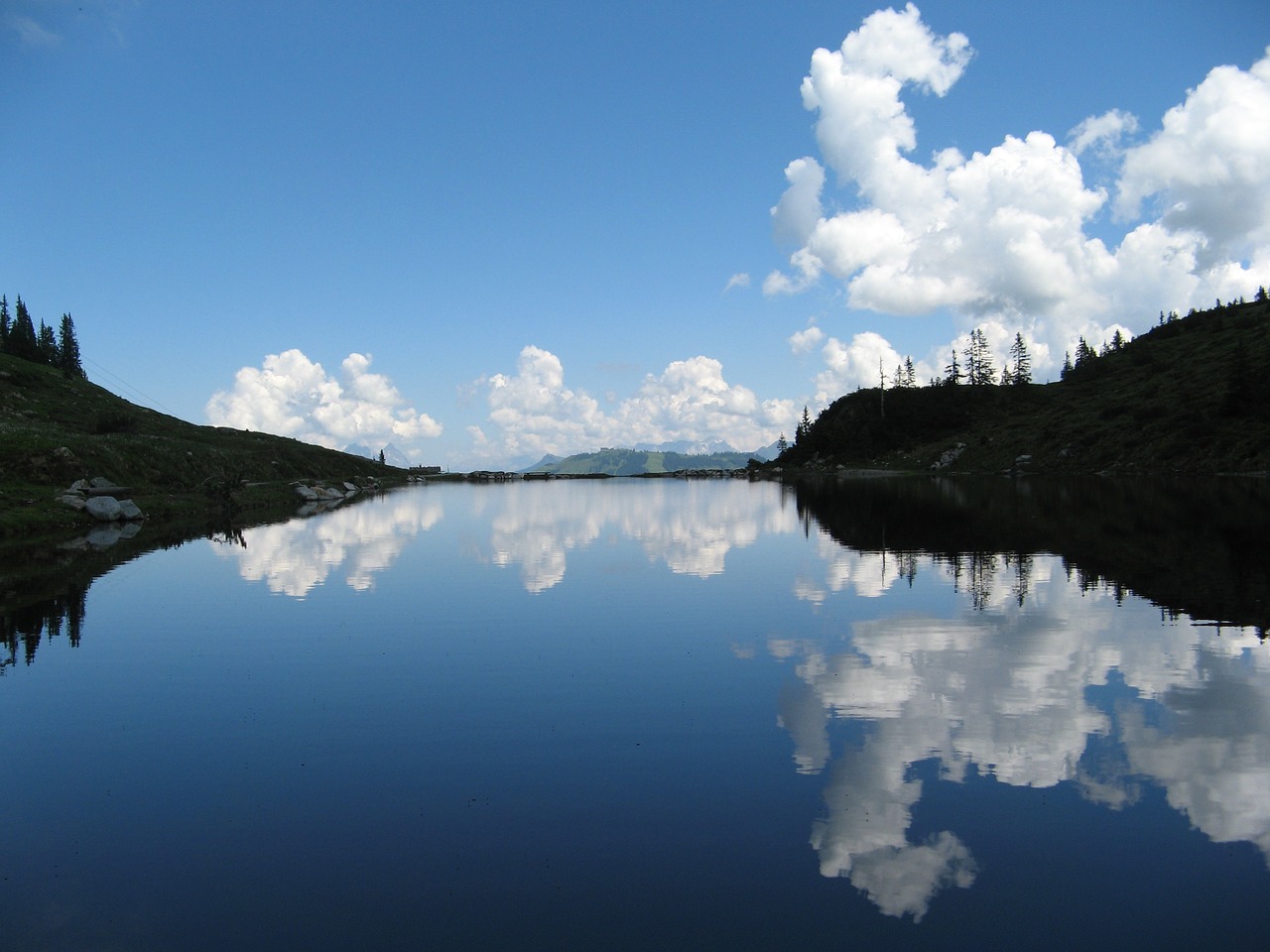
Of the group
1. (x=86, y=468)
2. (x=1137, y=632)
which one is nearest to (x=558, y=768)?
→ (x=1137, y=632)

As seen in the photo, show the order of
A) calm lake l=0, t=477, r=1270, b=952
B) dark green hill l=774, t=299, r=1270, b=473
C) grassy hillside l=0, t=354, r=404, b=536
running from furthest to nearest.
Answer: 1. dark green hill l=774, t=299, r=1270, b=473
2. grassy hillside l=0, t=354, r=404, b=536
3. calm lake l=0, t=477, r=1270, b=952

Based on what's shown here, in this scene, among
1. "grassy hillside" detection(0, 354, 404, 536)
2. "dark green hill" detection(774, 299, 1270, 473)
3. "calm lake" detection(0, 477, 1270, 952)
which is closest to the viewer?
"calm lake" detection(0, 477, 1270, 952)

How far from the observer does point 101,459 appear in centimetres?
8406

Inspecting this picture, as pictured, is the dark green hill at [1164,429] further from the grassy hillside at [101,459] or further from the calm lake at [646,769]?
the grassy hillside at [101,459]

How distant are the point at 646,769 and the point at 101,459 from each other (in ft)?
306

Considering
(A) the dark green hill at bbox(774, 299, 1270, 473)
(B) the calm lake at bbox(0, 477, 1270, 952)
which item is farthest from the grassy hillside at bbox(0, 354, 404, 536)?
(A) the dark green hill at bbox(774, 299, 1270, 473)

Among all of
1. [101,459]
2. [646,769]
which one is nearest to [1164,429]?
[646,769]

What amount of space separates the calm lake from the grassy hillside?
42.3 meters

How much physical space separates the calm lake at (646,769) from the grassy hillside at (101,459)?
42298 mm

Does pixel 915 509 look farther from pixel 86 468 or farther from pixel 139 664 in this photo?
pixel 86 468

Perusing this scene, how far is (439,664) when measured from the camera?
75.5ft

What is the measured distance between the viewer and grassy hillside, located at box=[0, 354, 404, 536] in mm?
66750

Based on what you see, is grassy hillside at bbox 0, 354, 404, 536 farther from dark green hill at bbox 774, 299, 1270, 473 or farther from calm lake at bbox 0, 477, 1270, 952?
dark green hill at bbox 774, 299, 1270, 473

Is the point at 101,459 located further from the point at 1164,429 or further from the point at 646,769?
the point at 1164,429
